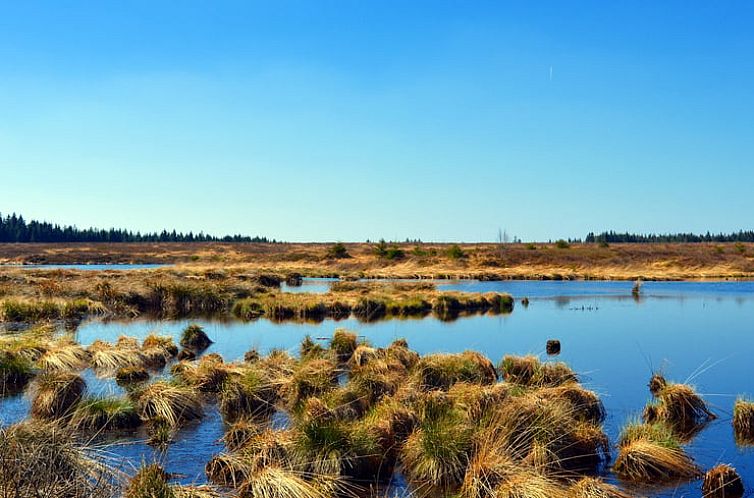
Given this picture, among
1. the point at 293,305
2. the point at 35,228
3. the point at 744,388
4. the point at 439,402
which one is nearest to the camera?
the point at 439,402

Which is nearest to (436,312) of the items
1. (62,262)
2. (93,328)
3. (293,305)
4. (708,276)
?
(293,305)

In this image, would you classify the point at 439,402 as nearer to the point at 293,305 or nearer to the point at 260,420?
the point at 260,420

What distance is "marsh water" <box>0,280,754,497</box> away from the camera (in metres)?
11.8

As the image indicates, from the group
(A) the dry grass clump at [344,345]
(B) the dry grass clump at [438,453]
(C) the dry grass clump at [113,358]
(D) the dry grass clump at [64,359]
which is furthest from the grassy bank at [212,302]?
(B) the dry grass clump at [438,453]

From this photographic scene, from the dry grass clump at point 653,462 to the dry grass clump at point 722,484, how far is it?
562 mm

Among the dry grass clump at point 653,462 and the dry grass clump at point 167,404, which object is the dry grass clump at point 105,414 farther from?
the dry grass clump at point 653,462

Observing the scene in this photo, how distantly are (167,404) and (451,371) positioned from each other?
21.2ft

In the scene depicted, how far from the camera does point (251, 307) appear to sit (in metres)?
33.8

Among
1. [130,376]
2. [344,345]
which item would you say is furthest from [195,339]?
[130,376]

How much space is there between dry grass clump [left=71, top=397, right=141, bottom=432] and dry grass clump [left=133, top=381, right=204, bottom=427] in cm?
26

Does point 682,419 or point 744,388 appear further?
point 744,388

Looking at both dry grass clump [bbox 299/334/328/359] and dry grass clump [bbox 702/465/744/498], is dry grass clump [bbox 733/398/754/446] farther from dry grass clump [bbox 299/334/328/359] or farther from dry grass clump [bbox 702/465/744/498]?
dry grass clump [bbox 299/334/328/359]

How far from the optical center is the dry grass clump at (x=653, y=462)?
10.3 m

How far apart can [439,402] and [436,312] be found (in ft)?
72.5
